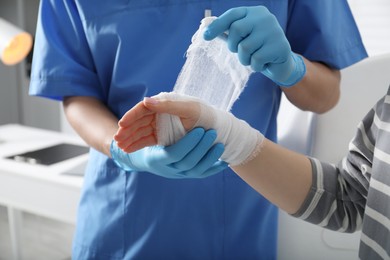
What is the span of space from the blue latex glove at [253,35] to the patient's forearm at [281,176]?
14 cm

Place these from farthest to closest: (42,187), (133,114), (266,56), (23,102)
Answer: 1. (23,102)
2. (42,187)
3. (266,56)
4. (133,114)

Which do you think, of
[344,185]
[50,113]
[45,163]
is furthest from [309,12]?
[50,113]

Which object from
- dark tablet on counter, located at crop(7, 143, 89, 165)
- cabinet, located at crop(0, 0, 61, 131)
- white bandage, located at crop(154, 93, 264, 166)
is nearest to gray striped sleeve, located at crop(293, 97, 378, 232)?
white bandage, located at crop(154, 93, 264, 166)

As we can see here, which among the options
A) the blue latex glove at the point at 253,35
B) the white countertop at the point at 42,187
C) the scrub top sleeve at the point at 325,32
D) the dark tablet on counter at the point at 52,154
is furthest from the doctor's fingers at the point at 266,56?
the dark tablet on counter at the point at 52,154

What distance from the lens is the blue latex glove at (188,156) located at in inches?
23.5

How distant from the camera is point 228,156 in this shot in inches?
26.4

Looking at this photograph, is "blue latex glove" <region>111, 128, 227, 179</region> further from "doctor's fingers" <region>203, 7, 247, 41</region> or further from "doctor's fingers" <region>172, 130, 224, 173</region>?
"doctor's fingers" <region>203, 7, 247, 41</region>

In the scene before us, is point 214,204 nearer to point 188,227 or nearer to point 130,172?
Answer: point 188,227

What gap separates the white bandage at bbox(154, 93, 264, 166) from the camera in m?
0.59

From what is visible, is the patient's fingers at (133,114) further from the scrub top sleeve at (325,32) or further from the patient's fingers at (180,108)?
the scrub top sleeve at (325,32)

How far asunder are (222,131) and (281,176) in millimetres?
177

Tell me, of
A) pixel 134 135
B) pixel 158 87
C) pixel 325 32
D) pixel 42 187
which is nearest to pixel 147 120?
pixel 134 135

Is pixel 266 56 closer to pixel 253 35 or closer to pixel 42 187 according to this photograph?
pixel 253 35

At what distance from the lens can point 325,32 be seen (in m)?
0.88
